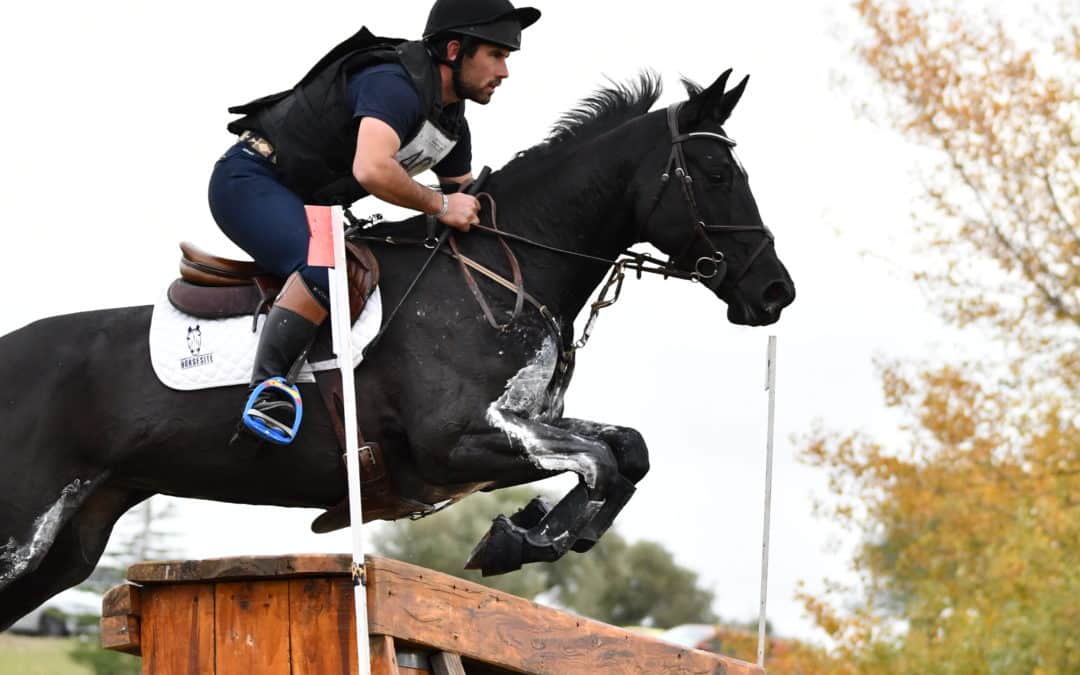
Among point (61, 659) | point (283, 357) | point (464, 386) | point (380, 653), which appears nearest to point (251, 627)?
point (380, 653)

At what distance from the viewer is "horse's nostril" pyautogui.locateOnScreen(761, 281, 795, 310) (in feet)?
18.0

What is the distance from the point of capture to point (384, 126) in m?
5.17

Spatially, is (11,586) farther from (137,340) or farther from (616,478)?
(616,478)

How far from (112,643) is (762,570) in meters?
2.83

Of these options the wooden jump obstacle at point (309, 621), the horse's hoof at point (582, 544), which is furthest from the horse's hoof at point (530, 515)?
the wooden jump obstacle at point (309, 621)

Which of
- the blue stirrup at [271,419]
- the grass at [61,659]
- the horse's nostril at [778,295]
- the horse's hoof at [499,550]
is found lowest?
the horse's hoof at [499,550]

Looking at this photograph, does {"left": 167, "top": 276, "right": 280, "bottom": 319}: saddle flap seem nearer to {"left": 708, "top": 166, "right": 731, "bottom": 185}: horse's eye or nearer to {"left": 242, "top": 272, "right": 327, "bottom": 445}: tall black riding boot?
{"left": 242, "top": 272, "right": 327, "bottom": 445}: tall black riding boot

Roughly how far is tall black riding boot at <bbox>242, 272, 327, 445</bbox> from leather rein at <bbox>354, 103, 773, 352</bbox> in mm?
287

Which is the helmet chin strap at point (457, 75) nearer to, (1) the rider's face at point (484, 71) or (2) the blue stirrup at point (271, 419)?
(1) the rider's face at point (484, 71)

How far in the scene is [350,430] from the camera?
4578 mm

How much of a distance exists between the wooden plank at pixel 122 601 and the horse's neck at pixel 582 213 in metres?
1.81

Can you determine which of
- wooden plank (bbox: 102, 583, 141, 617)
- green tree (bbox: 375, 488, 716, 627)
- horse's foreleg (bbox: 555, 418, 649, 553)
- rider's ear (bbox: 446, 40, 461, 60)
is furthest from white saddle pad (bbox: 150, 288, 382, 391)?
green tree (bbox: 375, 488, 716, 627)

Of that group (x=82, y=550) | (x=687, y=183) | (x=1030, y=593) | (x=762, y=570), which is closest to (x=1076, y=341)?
(x=1030, y=593)

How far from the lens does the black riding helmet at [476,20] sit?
5422 mm
